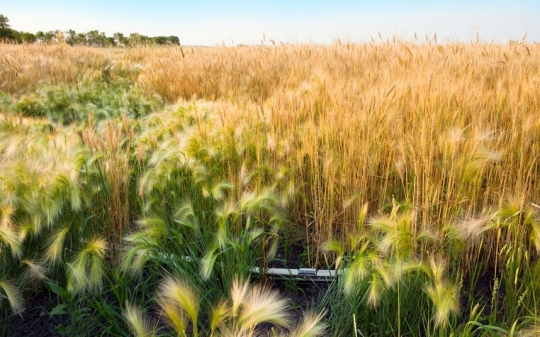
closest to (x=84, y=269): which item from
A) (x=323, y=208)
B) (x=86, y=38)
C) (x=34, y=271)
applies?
(x=34, y=271)

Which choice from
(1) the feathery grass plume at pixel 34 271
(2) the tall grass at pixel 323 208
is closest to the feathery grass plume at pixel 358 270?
(2) the tall grass at pixel 323 208

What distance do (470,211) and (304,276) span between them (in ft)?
2.57

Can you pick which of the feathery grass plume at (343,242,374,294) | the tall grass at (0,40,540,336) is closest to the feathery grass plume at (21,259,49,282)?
the tall grass at (0,40,540,336)

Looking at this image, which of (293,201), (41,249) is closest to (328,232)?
(293,201)

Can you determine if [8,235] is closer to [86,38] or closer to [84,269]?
[84,269]

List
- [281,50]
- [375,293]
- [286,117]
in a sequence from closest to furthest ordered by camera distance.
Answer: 1. [375,293]
2. [286,117]
3. [281,50]

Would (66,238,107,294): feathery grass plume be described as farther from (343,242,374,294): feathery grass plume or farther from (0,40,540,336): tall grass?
(343,242,374,294): feathery grass plume

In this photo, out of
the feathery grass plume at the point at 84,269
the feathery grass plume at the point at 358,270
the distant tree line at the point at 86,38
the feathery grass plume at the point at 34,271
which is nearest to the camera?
the feathery grass plume at the point at 358,270

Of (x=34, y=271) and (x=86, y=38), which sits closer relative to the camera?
(x=34, y=271)

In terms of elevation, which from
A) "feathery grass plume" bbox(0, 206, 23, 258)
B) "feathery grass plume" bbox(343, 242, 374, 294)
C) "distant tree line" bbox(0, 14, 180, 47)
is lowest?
"feathery grass plume" bbox(343, 242, 374, 294)

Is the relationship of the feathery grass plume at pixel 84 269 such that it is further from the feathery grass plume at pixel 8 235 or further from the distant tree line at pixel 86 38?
the distant tree line at pixel 86 38

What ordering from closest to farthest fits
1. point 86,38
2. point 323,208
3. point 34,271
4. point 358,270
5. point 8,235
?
point 358,270 → point 8,235 → point 34,271 → point 323,208 → point 86,38

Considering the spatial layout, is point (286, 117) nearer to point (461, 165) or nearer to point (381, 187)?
point (381, 187)

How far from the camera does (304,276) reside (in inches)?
77.2
